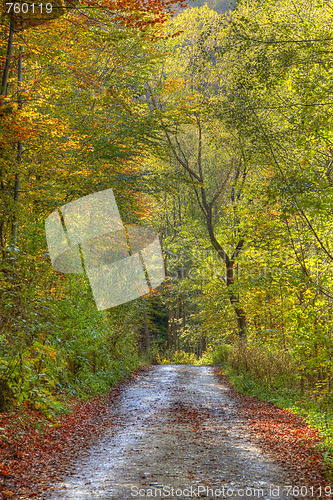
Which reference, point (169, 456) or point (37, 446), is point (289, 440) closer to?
point (169, 456)

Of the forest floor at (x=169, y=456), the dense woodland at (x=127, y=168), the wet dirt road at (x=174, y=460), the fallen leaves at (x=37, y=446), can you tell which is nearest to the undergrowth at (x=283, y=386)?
the dense woodland at (x=127, y=168)

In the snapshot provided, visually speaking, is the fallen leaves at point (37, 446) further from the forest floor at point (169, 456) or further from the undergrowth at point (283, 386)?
the undergrowth at point (283, 386)

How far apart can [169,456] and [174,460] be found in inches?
8.8

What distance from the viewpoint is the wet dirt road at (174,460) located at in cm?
450

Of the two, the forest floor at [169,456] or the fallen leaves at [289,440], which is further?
the fallen leaves at [289,440]

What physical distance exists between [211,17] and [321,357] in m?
16.7

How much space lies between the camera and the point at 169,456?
19.3 feet

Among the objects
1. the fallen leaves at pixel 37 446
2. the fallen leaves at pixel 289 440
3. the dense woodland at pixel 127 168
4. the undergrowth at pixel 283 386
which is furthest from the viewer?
the dense woodland at pixel 127 168

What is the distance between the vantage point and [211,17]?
18828 mm

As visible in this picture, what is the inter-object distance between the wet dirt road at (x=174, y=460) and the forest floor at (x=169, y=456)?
1cm

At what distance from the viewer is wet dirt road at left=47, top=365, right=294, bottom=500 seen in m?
4.50

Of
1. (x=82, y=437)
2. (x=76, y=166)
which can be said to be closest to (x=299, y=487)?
(x=82, y=437)

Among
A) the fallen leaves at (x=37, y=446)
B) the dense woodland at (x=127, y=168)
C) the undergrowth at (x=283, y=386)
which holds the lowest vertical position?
the undergrowth at (x=283, y=386)

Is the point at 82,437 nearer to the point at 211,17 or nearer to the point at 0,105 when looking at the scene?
the point at 0,105
